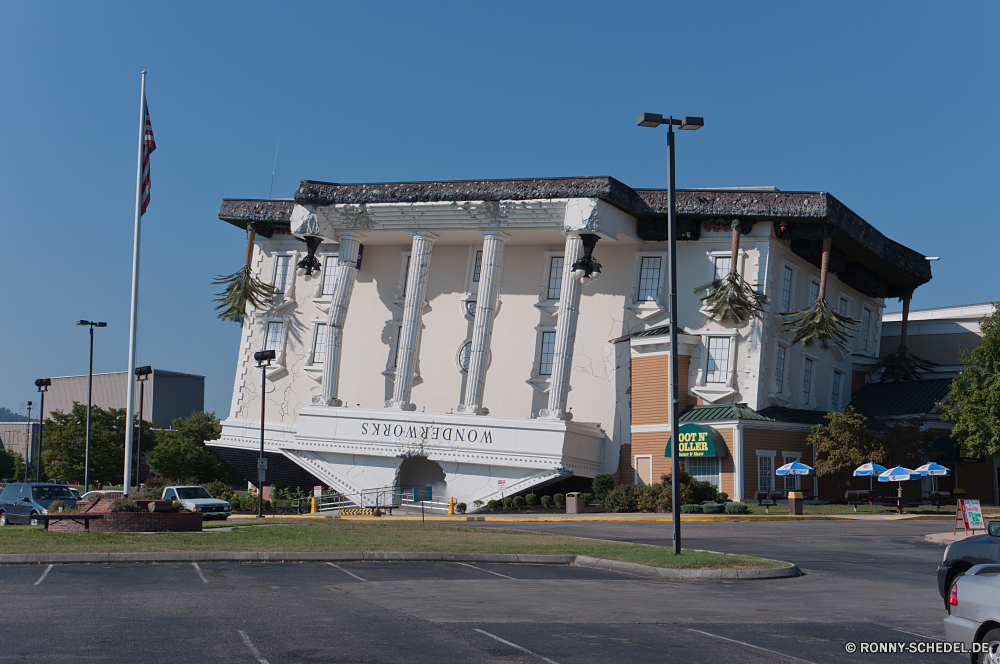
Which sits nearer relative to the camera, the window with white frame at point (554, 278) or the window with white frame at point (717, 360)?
the window with white frame at point (717, 360)

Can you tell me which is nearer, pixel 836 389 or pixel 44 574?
pixel 44 574

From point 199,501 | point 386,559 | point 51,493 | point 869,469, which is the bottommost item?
point 199,501

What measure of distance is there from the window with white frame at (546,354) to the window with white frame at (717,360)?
7989 millimetres

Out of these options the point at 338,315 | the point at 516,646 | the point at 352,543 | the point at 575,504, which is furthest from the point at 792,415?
the point at 516,646

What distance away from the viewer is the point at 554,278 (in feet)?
174

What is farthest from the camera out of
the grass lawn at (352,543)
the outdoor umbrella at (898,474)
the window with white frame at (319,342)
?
the window with white frame at (319,342)

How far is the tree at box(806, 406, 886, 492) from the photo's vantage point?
4422 centimetres

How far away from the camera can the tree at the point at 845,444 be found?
44.2 meters

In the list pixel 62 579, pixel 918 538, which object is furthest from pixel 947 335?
pixel 62 579

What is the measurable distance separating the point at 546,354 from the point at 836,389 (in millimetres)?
16310

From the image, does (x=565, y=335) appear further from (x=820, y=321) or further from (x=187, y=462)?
(x=187, y=462)

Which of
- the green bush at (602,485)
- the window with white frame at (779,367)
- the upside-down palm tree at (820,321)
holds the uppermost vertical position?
the upside-down palm tree at (820,321)

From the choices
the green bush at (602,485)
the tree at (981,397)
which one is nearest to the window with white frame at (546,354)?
the green bush at (602,485)

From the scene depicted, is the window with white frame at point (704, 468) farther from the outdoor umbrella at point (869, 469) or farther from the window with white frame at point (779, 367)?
the outdoor umbrella at point (869, 469)
